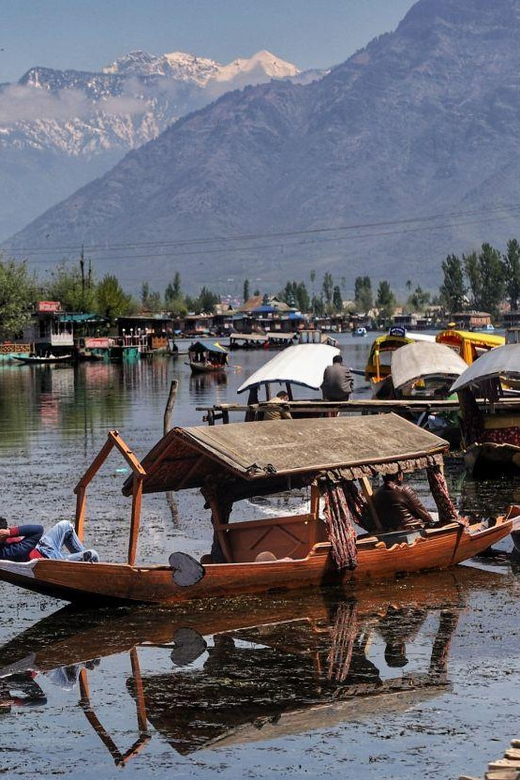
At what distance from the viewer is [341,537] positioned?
17.8m

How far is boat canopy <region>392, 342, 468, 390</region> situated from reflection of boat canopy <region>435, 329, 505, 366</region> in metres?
5.72

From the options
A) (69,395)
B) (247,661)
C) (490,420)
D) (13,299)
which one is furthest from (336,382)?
(13,299)

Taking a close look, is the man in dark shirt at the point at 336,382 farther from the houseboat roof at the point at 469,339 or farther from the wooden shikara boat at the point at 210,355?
the wooden shikara boat at the point at 210,355

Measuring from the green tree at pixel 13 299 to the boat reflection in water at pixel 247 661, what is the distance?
84.2 metres

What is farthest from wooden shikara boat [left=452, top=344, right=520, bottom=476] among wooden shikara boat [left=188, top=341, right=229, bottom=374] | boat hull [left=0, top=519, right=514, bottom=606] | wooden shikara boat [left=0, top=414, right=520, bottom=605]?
wooden shikara boat [left=188, top=341, right=229, bottom=374]

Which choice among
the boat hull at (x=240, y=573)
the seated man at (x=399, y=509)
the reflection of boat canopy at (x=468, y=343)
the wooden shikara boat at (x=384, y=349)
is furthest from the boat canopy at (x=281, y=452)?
the wooden shikara boat at (x=384, y=349)

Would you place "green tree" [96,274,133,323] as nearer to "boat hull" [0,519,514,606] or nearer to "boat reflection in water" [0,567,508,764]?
"boat hull" [0,519,514,606]

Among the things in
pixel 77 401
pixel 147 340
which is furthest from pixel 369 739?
pixel 147 340

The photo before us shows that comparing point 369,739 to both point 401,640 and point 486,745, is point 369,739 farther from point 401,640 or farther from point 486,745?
point 401,640

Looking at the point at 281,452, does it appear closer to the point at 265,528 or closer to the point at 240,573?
the point at 265,528

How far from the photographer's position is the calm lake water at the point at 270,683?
11984mm

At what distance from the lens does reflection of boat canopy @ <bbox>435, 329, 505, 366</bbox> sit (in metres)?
42.6

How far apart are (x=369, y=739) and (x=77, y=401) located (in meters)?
46.4

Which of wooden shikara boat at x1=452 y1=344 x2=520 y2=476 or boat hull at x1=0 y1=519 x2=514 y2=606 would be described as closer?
boat hull at x1=0 y1=519 x2=514 y2=606
